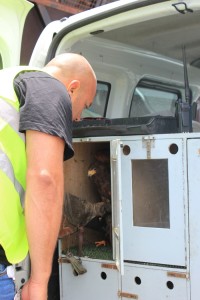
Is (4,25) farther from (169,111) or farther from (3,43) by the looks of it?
(169,111)

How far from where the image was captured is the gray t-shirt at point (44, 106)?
1.56m

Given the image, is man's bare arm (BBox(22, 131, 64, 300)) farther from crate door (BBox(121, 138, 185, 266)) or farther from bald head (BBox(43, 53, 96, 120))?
crate door (BBox(121, 138, 185, 266))

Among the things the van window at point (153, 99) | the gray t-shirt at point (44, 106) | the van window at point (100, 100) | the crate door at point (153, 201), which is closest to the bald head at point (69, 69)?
the gray t-shirt at point (44, 106)

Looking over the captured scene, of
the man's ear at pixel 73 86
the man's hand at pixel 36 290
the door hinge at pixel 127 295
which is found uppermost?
the man's ear at pixel 73 86

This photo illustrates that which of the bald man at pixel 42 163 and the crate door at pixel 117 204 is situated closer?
the bald man at pixel 42 163

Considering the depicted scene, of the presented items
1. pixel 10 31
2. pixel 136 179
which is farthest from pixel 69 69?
pixel 10 31

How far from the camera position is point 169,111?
4715mm

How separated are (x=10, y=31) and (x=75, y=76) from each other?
1.72 meters

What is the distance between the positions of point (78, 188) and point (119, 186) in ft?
2.62

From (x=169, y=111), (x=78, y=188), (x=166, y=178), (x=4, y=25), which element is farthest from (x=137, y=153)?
(x=169, y=111)

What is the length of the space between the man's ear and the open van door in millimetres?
1619

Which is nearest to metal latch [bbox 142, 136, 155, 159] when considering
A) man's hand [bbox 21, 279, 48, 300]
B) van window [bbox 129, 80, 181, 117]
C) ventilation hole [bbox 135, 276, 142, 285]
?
ventilation hole [bbox 135, 276, 142, 285]

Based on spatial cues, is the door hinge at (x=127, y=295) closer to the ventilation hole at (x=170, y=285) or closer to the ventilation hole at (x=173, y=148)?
the ventilation hole at (x=170, y=285)

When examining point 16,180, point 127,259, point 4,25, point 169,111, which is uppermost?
point 4,25
